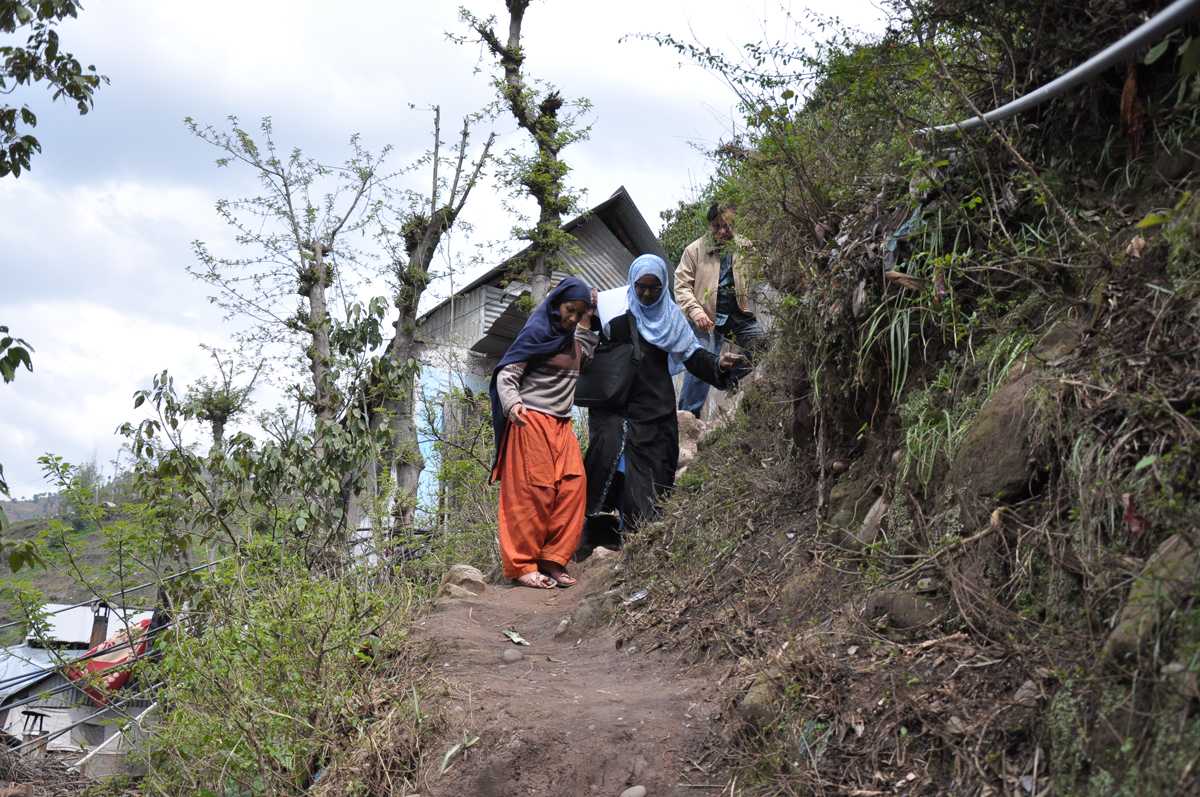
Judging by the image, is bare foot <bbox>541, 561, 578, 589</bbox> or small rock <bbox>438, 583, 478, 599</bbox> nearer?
small rock <bbox>438, 583, 478, 599</bbox>

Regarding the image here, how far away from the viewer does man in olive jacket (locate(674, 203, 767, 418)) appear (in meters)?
7.28

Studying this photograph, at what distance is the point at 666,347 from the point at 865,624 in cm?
363

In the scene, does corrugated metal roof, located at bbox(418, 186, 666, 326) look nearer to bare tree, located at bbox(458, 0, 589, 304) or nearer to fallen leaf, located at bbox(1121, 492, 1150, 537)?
bare tree, located at bbox(458, 0, 589, 304)

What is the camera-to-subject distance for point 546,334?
21.1ft

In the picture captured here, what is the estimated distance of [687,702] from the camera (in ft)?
12.4

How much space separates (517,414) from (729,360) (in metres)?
1.42

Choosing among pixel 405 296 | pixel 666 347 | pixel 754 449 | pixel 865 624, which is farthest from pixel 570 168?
pixel 865 624

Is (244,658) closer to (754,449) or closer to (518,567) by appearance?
(518,567)

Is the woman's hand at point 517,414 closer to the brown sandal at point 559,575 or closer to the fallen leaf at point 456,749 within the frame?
the brown sandal at point 559,575

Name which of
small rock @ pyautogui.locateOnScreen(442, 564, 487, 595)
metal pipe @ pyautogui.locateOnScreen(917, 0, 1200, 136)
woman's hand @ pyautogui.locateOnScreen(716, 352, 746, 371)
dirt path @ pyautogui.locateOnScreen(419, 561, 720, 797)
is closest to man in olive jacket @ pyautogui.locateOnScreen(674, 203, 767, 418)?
woman's hand @ pyautogui.locateOnScreen(716, 352, 746, 371)

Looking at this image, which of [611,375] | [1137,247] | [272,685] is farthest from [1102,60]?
[611,375]

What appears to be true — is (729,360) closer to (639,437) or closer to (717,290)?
(639,437)

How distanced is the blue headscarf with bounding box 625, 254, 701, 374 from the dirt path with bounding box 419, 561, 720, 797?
2.19 metres

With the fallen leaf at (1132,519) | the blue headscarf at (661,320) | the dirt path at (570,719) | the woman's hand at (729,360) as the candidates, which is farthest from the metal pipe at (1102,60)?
the blue headscarf at (661,320)
